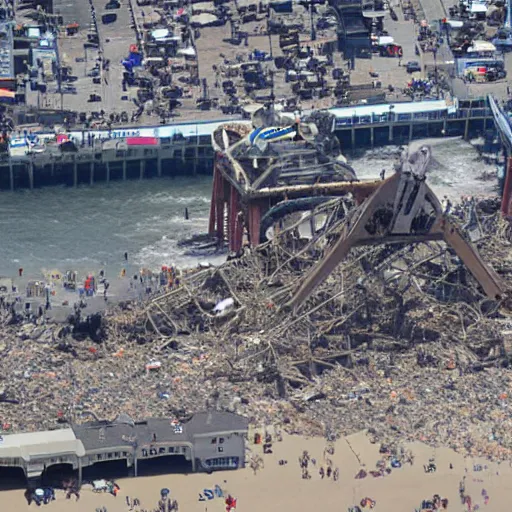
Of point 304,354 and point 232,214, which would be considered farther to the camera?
point 232,214

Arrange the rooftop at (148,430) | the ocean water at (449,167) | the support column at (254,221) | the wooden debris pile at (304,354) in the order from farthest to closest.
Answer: the ocean water at (449,167)
the support column at (254,221)
the wooden debris pile at (304,354)
the rooftop at (148,430)

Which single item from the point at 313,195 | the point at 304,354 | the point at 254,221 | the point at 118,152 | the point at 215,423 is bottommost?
the point at 215,423

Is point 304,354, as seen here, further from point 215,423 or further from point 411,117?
point 411,117

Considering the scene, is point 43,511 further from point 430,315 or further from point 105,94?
point 105,94

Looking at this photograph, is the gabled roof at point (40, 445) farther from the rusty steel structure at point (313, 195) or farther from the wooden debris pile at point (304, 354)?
the rusty steel structure at point (313, 195)

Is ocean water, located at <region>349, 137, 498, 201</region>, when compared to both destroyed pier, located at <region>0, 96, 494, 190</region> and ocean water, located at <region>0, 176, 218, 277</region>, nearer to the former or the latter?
destroyed pier, located at <region>0, 96, 494, 190</region>

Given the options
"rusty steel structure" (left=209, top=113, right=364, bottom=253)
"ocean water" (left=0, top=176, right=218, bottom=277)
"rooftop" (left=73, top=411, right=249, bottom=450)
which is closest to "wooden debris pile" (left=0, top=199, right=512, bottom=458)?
"rooftop" (left=73, top=411, right=249, bottom=450)

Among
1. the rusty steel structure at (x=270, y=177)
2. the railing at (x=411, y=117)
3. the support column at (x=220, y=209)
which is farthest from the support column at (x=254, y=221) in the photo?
the railing at (x=411, y=117)

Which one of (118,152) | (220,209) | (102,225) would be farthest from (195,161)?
(220,209)
